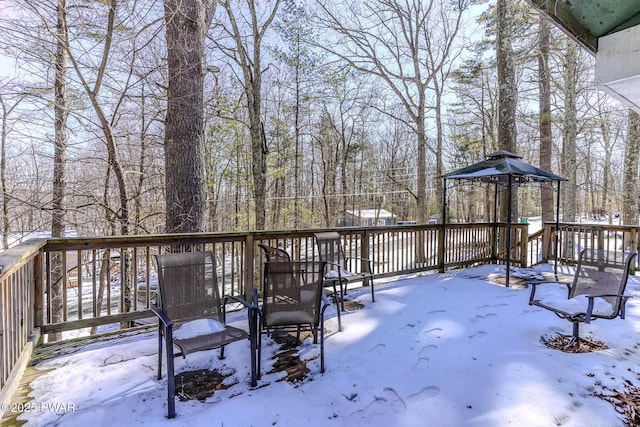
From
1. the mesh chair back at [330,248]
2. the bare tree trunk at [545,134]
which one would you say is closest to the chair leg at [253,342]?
the mesh chair back at [330,248]

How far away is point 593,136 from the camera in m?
19.0

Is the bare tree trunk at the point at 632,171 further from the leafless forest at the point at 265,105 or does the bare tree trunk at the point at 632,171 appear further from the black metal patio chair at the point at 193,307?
the black metal patio chair at the point at 193,307

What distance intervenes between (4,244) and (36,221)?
2.82 feet

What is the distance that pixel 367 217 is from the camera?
2248 cm

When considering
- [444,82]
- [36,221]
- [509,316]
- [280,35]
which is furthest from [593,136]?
[36,221]

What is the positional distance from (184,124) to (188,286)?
3.21m

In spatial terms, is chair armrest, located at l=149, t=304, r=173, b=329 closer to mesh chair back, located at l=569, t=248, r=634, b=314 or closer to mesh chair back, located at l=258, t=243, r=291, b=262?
mesh chair back, located at l=258, t=243, r=291, b=262

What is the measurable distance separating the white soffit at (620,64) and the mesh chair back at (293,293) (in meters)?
2.76

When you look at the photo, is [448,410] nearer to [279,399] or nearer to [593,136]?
[279,399]

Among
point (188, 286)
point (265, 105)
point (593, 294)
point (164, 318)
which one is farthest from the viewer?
point (265, 105)

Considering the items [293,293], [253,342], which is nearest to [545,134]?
[293,293]

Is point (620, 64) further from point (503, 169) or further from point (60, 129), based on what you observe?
point (60, 129)

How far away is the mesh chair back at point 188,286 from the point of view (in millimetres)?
2676

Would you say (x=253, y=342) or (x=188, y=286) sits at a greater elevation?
(x=188, y=286)
